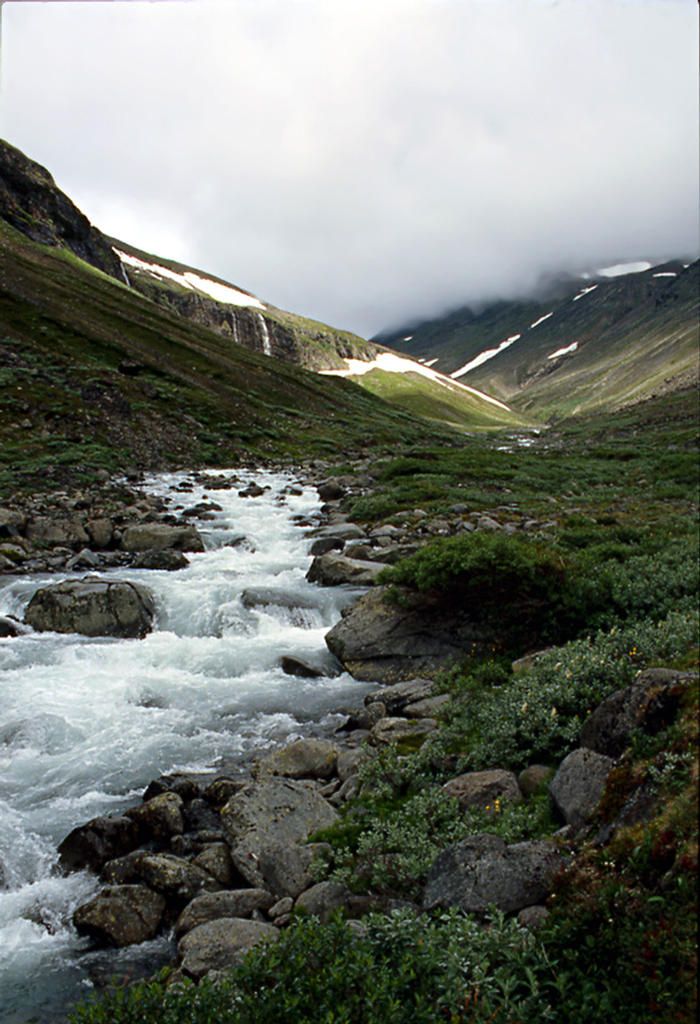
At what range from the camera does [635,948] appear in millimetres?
3367

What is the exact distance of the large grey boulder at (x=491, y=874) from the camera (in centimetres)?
447

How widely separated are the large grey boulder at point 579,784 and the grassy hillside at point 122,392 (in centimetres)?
2505

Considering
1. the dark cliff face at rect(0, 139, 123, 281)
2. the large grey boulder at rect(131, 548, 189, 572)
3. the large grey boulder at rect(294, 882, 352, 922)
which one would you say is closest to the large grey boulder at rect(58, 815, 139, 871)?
the large grey boulder at rect(294, 882, 352, 922)

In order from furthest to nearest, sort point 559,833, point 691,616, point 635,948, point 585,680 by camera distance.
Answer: point 691,616
point 585,680
point 559,833
point 635,948

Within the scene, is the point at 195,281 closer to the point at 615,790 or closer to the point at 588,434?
the point at 588,434

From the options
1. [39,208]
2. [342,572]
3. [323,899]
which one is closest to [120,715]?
[323,899]

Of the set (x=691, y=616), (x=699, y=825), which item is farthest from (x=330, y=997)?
(x=691, y=616)

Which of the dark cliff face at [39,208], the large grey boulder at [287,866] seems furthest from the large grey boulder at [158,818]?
the dark cliff face at [39,208]

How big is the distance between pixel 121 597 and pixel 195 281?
187 metres

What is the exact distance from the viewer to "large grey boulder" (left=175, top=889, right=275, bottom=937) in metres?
5.83

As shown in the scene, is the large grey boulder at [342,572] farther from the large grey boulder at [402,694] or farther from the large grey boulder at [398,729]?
the large grey boulder at [398,729]

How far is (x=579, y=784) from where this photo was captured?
17.9 feet

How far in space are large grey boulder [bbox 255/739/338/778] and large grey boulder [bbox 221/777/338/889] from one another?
2.65 ft

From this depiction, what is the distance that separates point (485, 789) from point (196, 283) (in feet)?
638
